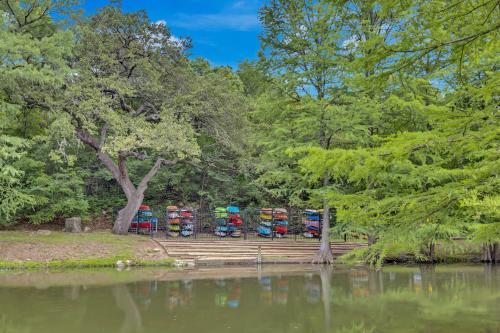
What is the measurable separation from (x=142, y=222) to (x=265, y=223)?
6.92 m

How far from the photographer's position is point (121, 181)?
22.2m

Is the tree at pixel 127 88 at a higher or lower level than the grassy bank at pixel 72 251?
higher

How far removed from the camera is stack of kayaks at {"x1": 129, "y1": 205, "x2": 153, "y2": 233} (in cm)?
2269

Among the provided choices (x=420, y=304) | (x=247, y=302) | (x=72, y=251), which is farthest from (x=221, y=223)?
(x=420, y=304)

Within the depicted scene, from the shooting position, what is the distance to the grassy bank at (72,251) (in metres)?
16.6

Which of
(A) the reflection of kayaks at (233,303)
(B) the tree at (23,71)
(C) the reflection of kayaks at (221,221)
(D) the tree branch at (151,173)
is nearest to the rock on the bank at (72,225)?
(B) the tree at (23,71)

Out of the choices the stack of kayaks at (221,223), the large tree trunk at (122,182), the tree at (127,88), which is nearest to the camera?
the tree at (127,88)

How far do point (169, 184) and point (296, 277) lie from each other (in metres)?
17.1

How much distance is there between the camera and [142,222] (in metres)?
22.7

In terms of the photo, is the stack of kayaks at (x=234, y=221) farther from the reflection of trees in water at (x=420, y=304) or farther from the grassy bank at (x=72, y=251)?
the reflection of trees in water at (x=420, y=304)

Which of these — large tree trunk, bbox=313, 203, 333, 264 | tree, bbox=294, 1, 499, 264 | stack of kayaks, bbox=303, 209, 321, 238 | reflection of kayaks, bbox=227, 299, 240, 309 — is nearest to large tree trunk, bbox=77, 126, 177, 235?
large tree trunk, bbox=313, 203, 333, 264

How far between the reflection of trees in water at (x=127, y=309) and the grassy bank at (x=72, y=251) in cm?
586

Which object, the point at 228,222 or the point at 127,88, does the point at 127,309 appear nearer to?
the point at 127,88

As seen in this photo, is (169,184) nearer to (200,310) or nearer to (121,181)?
(121,181)
